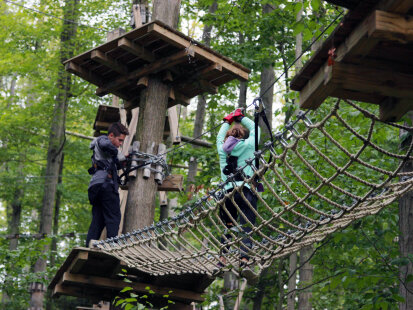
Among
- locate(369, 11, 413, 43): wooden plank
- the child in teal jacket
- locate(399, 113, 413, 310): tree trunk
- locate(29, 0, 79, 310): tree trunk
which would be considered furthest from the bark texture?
locate(29, 0, 79, 310): tree trunk

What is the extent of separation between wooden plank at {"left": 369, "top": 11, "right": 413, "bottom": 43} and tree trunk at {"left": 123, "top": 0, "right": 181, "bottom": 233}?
4470 mm

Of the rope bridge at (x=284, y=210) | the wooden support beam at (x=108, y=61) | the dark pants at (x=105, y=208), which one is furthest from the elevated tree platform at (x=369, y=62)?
the wooden support beam at (x=108, y=61)

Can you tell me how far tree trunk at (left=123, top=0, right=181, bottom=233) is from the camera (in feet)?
21.6

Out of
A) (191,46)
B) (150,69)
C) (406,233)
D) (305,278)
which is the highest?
(191,46)

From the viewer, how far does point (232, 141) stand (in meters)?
→ 5.47

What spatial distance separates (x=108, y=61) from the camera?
678 cm

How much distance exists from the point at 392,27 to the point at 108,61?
4706 mm

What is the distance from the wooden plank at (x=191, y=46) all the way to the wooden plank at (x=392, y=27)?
4.06 m

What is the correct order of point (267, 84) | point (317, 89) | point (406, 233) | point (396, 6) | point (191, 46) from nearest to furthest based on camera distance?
point (396, 6) → point (317, 89) → point (406, 233) → point (191, 46) → point (267, 84)

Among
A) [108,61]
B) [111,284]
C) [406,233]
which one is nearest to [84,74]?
[108,61]

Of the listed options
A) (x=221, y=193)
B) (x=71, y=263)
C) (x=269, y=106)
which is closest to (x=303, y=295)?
(x=269, y=106)

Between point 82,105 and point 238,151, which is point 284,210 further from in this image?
point 82,105

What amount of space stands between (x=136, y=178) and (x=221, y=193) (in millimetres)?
2009

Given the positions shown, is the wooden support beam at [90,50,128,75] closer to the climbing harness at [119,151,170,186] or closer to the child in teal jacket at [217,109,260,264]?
the climbing harness at [119,151,170,186]
